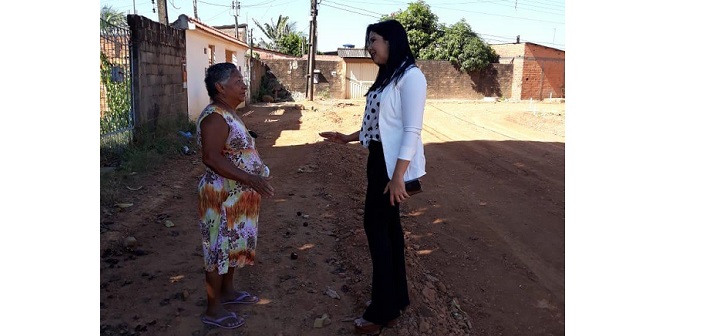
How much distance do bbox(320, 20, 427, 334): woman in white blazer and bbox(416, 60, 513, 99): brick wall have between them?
25673 millimetres

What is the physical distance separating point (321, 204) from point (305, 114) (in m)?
11.8

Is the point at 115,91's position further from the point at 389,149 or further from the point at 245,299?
the point at 389,149

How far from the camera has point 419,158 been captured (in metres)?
2.86

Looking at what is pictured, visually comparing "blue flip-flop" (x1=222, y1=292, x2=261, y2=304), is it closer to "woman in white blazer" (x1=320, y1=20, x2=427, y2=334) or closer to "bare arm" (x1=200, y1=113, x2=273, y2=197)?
"woman in white blazer" (x1=320, y1=20, x2=427, y2=334)

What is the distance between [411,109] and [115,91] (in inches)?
254

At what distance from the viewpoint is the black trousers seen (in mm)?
2939

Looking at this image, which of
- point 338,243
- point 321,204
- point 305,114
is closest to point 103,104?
point 321,204

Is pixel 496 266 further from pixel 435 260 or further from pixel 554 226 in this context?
pixel 554 226

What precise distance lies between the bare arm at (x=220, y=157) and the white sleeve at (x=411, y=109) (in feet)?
2.46

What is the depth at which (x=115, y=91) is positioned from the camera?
7840mm

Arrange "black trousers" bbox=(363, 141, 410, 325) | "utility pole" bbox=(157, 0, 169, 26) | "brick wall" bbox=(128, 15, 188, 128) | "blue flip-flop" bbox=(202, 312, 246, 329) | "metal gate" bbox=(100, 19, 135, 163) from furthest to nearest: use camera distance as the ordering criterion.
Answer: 1. "utility pole" bbox=(157, 0, 169, 26)
2. "brick wall" bbox=(128, 15, 188, 128)
3. "metal gate" bbox=(100, 19, 135, 163)
4. "blue flip-flop" bbox=(202, 312, 246, 329)
5. "black trousers" bbox=(363, 141, 410, 325)

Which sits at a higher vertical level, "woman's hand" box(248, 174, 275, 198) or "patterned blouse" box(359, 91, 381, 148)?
"patterned blouse" box(359, 91, 381, 148)

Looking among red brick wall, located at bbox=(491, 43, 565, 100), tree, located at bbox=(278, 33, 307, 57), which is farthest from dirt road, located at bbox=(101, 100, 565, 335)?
tree, located at bbox=(278, 33, 307, 57)

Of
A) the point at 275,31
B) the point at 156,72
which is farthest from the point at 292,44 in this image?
the point at 156,72
